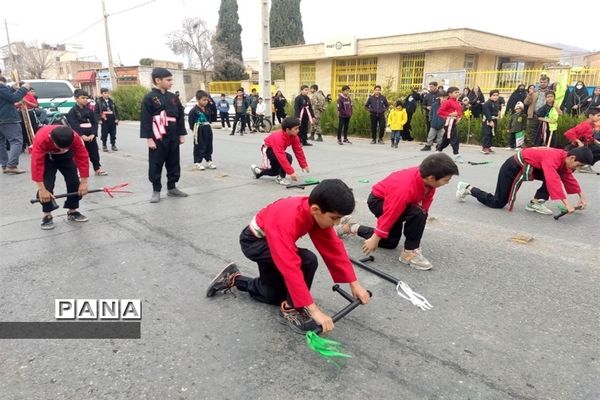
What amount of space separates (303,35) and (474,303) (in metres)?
41.8

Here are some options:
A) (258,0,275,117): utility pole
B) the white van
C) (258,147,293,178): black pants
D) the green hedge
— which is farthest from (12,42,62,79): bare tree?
(258,147,293,178): black pants

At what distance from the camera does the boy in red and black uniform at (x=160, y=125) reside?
6.03 m

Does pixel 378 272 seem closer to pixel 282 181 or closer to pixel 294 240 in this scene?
pixel 294 240

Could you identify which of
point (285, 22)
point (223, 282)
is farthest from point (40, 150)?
point (285, 22)

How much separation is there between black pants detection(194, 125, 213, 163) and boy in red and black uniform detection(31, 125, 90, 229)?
354 cm

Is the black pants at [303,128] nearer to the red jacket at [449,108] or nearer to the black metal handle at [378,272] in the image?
the red jacket at [449,108]

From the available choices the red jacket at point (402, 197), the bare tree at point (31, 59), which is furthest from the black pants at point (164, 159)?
the bare tree at point (31, 59)

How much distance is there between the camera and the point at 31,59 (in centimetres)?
5906

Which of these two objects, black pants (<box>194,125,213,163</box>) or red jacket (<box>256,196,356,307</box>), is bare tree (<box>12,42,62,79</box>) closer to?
black pants (<box>194,125,213,163</box>)

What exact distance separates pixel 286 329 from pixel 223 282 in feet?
2.34

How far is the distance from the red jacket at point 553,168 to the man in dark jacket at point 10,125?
332 inches

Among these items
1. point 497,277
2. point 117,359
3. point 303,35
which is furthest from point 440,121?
point 303,35

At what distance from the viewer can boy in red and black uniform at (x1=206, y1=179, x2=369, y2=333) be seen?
2.40 m

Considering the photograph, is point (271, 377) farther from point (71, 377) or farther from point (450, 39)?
point (450, 39)
